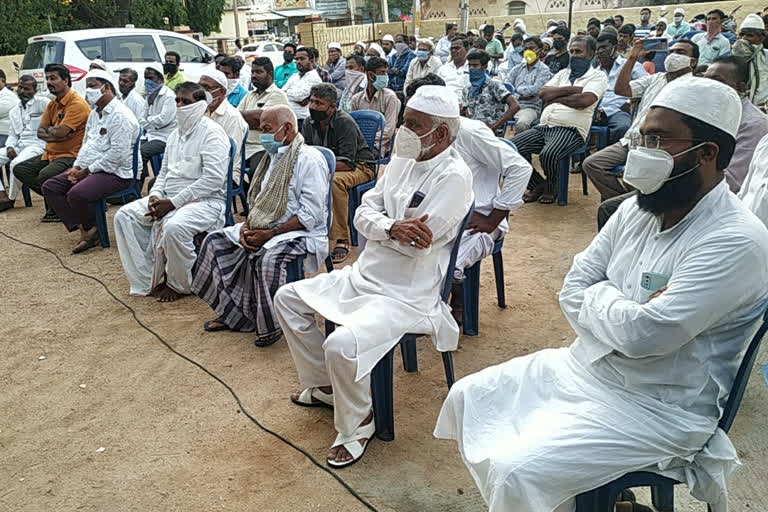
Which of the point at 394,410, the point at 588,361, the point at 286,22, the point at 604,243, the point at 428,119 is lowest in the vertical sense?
the point at 394,410

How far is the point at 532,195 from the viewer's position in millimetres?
6965

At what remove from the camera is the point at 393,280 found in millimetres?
3115

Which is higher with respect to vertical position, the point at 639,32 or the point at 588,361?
the point at 639,32

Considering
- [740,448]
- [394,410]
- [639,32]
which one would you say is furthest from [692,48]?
[639,32]

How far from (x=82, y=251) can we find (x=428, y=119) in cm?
449

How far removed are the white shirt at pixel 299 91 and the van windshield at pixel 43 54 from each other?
430 centimetres

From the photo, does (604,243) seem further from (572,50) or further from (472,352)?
(572,50)

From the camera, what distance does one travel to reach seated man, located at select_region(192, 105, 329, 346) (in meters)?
4.08

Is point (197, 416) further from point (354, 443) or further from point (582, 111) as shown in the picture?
point (582, 111)

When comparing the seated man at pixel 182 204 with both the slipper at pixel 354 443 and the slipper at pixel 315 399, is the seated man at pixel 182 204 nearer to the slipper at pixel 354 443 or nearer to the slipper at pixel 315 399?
the slipper at pixel 315 399

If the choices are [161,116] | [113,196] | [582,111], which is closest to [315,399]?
[113,196]

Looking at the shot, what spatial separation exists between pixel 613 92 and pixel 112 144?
5.15 metres

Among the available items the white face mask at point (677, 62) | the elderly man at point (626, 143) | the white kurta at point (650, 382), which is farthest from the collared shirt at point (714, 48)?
the white kurta at point (650, 382)

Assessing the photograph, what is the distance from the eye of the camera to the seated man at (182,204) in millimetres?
4855
